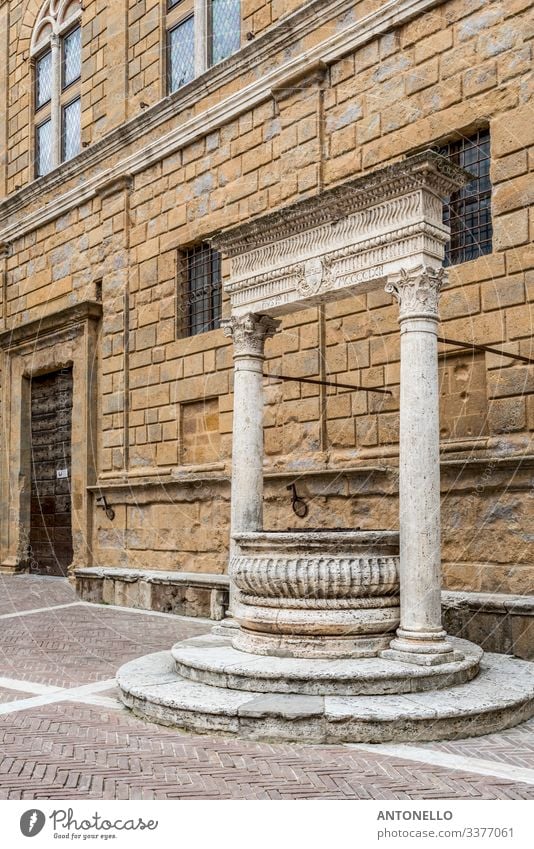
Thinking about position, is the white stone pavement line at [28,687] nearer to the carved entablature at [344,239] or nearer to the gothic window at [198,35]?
the carved entablature at [344,239]

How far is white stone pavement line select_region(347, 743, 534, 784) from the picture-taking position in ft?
16.6

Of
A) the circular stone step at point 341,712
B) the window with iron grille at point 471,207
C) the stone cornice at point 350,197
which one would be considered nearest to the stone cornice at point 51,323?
the stone cornice at point 350,197

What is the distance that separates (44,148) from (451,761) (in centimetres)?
1695

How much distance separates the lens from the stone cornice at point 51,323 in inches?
625

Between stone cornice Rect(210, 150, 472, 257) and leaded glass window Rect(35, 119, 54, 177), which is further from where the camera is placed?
leaded glass window Rect(35, 119, 54, 177)

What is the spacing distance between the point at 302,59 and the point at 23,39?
1066 centimetres

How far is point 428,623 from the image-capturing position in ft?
22.1

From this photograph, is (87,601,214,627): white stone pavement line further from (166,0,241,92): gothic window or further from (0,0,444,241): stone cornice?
(166,0,241,92): gothic window

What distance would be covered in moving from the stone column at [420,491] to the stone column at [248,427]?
1.99 meters

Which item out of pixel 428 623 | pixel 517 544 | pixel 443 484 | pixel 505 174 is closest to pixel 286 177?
pixel 505 174

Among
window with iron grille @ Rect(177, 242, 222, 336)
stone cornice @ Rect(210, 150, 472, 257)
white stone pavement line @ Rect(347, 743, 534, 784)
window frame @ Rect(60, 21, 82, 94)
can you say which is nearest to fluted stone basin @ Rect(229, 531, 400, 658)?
white stone pavement line @ Rect(347, 743, 534, 784)

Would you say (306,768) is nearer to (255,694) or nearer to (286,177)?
(255,694)

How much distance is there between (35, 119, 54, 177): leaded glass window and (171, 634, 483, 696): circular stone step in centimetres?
1433

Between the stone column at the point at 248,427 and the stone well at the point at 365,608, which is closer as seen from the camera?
the stone well at the point at 365,608
